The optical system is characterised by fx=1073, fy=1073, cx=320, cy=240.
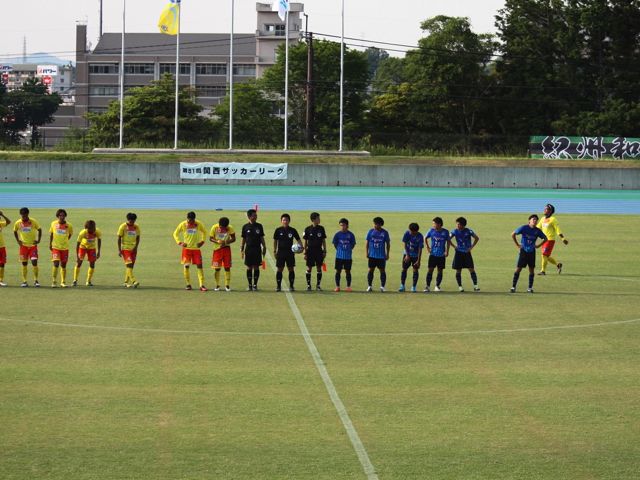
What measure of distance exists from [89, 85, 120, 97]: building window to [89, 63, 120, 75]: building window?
2.03 m

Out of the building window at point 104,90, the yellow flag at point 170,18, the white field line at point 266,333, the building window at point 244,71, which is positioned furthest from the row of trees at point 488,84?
the white field line at point 266,333

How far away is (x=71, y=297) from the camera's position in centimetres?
2192

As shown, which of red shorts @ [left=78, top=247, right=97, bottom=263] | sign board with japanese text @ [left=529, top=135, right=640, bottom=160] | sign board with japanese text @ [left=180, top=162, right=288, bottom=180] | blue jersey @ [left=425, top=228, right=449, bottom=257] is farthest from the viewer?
sign board with japanese text @ [left=529, top=135, right=640, bottom=160]

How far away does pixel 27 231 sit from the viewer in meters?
23.2

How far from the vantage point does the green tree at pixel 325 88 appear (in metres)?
89.9

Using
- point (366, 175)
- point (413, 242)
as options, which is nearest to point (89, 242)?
point (413, 242)

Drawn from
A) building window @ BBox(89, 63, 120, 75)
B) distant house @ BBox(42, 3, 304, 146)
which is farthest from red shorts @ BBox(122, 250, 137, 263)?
building window @ BBox(89, 63, 120, 75)

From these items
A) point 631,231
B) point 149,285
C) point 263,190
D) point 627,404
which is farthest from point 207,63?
point 627,404

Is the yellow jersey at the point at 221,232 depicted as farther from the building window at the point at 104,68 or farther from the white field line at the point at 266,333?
the building window at the point at 104,68

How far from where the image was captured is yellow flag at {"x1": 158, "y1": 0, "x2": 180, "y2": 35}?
67.1 metres

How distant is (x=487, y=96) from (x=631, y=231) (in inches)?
2076

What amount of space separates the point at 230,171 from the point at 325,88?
32.1 meters

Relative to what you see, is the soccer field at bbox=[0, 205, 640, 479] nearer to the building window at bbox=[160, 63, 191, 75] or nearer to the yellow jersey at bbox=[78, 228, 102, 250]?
the yellow jersey at bbox=[78, 228, 102, 250]

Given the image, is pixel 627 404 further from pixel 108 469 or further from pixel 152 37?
pixel 152 37
